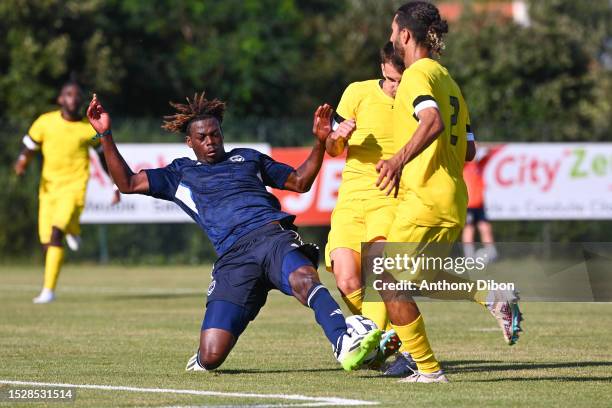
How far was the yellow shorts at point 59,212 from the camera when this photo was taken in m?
15.8

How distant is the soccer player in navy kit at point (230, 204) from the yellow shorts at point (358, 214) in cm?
55

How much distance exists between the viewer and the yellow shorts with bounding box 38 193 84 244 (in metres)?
15.8

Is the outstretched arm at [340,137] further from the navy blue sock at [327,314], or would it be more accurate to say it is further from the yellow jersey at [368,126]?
the navy blue sock at [327,314]

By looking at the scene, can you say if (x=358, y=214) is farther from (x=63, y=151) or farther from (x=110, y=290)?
(x=110, y=290)

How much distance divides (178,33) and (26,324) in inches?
948

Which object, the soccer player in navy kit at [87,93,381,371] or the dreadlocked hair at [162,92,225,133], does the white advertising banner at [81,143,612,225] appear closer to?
the dreadlocked hair at [162,92,225,133]

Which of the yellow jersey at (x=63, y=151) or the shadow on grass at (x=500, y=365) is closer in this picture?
the shadow on grass at (x=500, y=365)

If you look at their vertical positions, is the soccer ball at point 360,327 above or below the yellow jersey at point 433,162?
below

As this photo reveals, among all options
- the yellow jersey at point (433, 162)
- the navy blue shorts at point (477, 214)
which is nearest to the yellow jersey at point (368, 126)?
the yellow jersey at point (433, 162)

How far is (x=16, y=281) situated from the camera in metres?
20.6

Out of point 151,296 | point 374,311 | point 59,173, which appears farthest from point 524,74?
point 374,311

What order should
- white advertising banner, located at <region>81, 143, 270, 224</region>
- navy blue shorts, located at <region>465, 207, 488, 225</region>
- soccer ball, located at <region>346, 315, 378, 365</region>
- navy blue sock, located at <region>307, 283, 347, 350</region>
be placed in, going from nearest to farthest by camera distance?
soccer ball, located at <region>346, 315, 378, 365</region> < navy blue sock, located at <region>307, 283, 347, 350</region> < navy blue shorts, located at <region>465, 207, 488, 225</region> < white advertising banner, located at <region>81, 143, 270, 224</region>

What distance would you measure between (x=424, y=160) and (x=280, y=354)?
116 inches

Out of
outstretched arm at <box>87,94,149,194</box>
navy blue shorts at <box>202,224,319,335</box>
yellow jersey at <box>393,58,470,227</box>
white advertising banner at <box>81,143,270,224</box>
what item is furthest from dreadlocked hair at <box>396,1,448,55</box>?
white advertising banner at <box>81,143,270,224</box>
